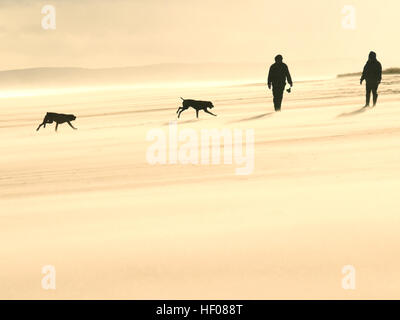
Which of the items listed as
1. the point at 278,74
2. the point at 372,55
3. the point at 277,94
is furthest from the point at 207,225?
the point at 372,55

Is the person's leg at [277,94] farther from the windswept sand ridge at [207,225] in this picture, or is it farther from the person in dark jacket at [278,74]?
the windswept sand ridge at [207,225]

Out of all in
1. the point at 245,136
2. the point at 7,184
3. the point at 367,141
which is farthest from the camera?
the point at 245,136

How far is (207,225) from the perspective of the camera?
5.42 m

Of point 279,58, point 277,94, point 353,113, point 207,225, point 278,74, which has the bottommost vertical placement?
point 207,225

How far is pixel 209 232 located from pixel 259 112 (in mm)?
14067

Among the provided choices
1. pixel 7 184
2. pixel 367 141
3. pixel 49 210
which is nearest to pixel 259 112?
pixel 367 141

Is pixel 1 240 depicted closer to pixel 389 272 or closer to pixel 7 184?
pixel 389 272

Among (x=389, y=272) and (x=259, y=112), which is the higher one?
(x=259, y=112)

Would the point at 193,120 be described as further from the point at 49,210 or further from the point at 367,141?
the point at 49,210

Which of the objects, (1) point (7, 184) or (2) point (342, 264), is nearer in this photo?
(2) point (342, 264)

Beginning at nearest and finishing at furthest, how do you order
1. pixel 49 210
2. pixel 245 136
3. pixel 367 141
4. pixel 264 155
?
pixel 49 210
pixel 264 155
pixel 367 141
pixel 245 136

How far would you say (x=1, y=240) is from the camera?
17.3 ft

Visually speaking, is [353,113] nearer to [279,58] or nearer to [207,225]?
[279,58]
